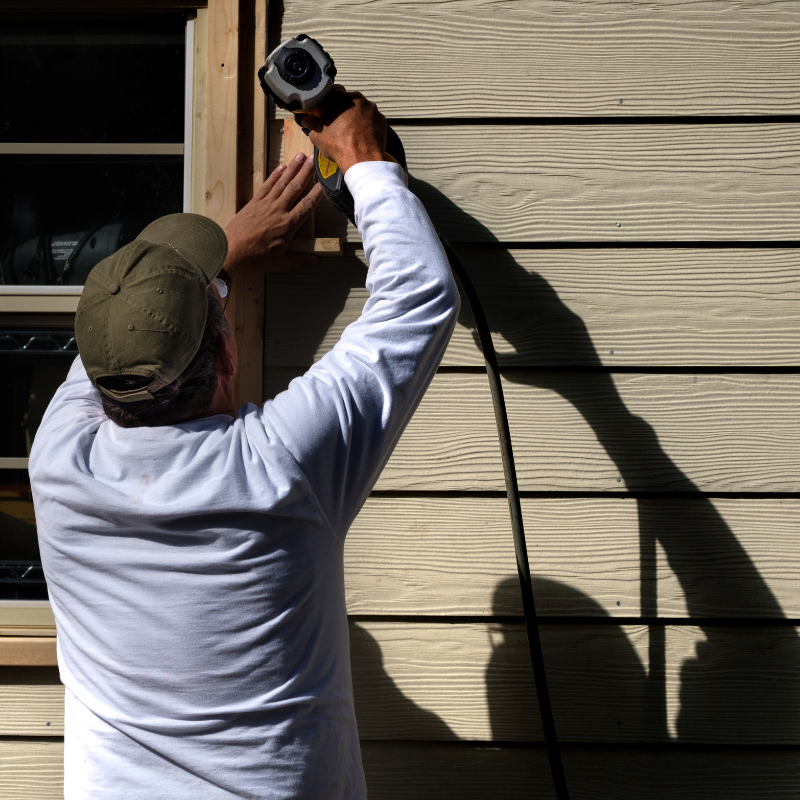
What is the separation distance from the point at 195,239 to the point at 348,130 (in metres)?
0.30

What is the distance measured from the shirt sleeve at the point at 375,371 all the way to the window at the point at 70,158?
2.30 feet

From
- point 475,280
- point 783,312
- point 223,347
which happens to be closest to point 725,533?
point 783,312

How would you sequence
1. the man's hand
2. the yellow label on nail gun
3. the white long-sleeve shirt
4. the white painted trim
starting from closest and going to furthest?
the white long-sleeve shirt → the yellow label on nail gun → the man's hand → the white painted trim

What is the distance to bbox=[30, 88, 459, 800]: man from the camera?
87 centimetres

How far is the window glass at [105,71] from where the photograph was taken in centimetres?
145

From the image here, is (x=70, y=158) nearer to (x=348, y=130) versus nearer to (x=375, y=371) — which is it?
(x=348, y=130)

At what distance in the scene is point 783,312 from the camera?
1.39 meters

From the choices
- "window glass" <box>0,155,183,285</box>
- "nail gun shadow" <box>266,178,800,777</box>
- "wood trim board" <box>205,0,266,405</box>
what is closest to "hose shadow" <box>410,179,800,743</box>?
"nail gun shadow" <box>266,178,800,777</box>

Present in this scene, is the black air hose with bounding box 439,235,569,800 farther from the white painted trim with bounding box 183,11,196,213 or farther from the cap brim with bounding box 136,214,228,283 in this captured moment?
the white painted trim with bounding box 183,11,196,213

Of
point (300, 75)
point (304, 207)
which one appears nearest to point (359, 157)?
point (300, 75)

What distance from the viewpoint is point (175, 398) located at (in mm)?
923

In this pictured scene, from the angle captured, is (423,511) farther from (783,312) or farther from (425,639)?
(783,312)

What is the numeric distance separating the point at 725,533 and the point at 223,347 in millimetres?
1058

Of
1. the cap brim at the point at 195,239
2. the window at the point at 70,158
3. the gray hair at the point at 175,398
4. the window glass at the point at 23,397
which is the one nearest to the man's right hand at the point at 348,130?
the cap brim at the point at 195,239
